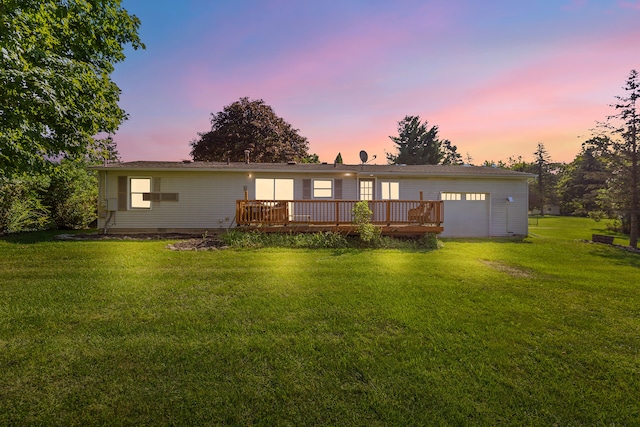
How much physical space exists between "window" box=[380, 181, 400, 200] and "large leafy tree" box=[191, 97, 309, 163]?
15.7 meters

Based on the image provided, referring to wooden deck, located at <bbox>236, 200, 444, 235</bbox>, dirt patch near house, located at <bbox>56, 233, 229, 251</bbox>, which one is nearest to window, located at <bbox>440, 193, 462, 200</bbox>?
wooden deck, located at <bbox>236, 200, 444, 235</bbox>

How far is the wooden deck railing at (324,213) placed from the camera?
10477 millimetres

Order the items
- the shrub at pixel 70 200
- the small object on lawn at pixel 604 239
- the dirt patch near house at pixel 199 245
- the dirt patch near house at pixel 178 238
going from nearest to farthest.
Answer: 1. the dirt patch near house at pixel 199 245
2. the dirt patch near house at pixel 178 238
3. the small object on lawn at pixel 604 239
4. the shrub at pixel 70 200

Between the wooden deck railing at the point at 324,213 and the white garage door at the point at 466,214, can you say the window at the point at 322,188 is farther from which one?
the white garage door at the point at 466,214

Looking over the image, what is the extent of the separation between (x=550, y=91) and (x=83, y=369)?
14.7m

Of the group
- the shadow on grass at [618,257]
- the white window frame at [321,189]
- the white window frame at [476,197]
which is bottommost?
the shadow on grass at [618,257]

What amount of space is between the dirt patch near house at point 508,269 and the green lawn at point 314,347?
247 mm

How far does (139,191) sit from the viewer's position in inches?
500

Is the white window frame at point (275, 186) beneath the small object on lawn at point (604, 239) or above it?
above

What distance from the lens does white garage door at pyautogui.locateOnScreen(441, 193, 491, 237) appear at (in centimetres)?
1410

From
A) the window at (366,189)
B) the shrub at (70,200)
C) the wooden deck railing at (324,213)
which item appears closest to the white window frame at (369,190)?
the window at (366,189)

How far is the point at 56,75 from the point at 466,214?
15.3 meters

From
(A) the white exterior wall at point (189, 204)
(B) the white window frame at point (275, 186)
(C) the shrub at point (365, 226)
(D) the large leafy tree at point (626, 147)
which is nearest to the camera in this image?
(C) the shrub at point (365, 226)

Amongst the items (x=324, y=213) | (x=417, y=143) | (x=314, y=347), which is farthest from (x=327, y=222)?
(x=417, y=143)
